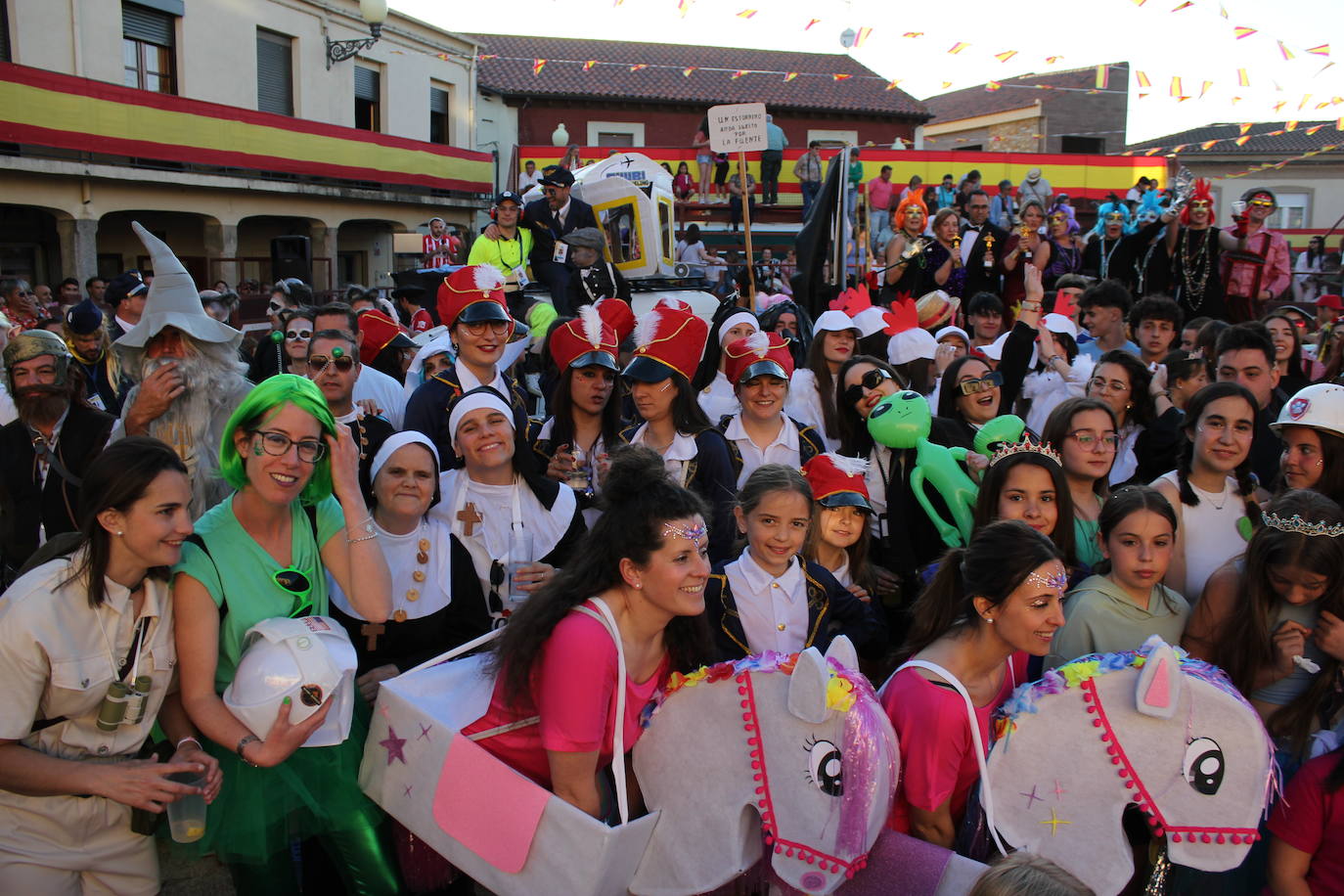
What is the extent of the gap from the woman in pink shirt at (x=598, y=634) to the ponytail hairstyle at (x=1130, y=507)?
1.42 metres

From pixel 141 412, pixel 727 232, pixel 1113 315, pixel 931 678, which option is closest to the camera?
pixel 931 678

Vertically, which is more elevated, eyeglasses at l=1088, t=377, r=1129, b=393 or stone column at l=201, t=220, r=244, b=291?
stone column at l=201, t=220, r=244, b=291

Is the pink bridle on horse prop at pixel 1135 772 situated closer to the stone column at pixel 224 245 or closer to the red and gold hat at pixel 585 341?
the red and gold hat at pixel 585 341

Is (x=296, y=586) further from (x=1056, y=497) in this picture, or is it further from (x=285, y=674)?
(x=1056, y=497)

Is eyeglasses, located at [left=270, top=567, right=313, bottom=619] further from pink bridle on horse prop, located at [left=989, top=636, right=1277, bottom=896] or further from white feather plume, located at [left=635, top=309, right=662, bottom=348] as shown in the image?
pink bridle on horse prop, located at [left=989, top=636, right=1277, bottom=896]

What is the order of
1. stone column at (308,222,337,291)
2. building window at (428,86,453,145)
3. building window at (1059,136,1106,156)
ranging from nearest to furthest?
stone column at (308,222,337,291) → building window at (428,86,453,145) → building window at (1059,136,1106,156)

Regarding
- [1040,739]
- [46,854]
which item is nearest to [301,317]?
[46,854]

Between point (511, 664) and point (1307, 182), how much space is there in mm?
38418

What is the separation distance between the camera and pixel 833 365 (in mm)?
5285

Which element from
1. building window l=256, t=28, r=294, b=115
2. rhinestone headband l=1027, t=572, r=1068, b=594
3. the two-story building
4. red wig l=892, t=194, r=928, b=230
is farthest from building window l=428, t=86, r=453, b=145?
rhinestone headband l=1027, t=572, r=1068, b=594

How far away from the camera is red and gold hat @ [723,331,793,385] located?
4293mm

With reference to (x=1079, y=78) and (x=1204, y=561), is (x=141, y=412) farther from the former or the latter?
(x=1079, y=78)

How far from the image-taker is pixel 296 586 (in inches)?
113

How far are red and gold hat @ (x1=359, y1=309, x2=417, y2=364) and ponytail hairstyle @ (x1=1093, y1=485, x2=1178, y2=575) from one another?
14.2ft
